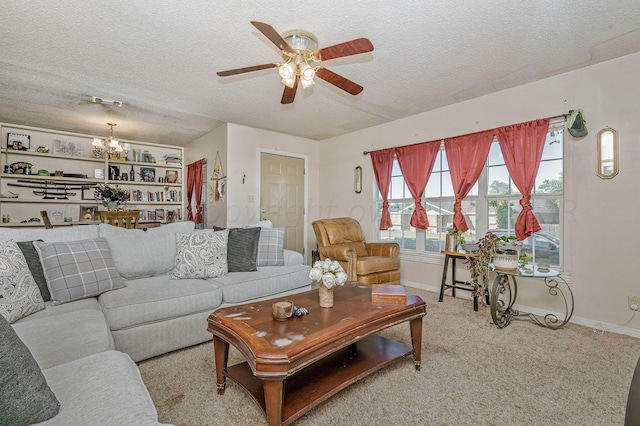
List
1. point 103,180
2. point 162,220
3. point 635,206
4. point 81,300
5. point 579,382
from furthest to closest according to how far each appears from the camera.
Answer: point 162,220
point 103,180
point 635,206
point 81,300
point 579,382

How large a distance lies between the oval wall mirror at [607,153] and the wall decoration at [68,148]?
23.8ft

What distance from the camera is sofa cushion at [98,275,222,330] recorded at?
1961 millimetres

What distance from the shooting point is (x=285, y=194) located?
5.22 metres

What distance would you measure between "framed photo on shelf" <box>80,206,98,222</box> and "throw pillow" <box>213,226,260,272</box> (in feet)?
12.0

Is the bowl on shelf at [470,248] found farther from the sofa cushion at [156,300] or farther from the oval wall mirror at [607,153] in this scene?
the sofa cushion at [156,300]

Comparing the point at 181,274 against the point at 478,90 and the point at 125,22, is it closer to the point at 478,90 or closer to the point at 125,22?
the point at 125,22

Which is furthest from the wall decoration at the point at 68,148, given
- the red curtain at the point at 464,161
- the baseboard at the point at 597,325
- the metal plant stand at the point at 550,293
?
the baseboard at the point at 597,325

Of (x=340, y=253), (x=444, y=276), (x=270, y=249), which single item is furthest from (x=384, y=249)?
(x=270, y=249)

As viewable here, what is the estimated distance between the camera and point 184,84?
322cm

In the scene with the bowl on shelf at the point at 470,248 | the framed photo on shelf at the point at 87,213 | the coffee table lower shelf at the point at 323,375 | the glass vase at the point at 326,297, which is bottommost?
the coffee table lower shelf at the point at 323,375

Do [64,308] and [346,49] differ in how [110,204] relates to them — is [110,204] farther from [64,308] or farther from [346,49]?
[346,49]

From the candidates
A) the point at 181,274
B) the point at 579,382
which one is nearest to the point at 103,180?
the point at 181,274

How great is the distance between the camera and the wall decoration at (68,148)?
502 centimetres

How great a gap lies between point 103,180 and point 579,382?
667 centimetres
